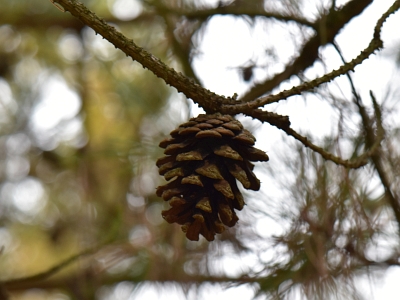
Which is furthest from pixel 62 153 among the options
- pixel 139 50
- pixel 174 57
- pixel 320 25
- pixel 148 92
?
pixel 139 50

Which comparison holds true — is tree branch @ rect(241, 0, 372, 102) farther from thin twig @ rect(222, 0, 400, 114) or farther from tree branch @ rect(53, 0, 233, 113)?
tree branch @ rect(53, 0, 233, 113)

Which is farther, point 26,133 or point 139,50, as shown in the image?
point 26,133

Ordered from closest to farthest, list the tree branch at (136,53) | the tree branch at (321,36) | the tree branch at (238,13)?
the tree branch at (136,53) → the tree branch at (321,36) → the tree branch at (238,13)

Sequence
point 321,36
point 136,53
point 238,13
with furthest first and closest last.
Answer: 1. point 238,13
2. point 321,36
3. point 136,53

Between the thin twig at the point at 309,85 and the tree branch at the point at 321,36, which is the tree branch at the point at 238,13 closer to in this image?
the tree branch at the point at 321,36

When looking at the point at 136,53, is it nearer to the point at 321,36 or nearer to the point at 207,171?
the point at 207,171

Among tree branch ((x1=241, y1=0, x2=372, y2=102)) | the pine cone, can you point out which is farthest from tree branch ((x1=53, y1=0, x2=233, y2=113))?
tree branch ((x1=241, y1=0, x2=372, y2=102))

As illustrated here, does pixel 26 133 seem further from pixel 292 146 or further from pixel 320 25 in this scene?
pixel 320 25

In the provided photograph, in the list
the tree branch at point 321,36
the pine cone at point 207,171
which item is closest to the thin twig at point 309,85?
the pine cone at point 207,171

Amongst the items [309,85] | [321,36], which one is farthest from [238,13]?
[309,85]
